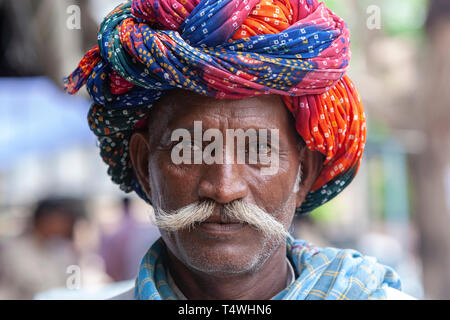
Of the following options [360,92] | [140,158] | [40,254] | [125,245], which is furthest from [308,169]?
[125,245]

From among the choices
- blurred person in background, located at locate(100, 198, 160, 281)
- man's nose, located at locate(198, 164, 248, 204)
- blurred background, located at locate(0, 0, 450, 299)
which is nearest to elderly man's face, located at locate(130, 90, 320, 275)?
man's nose, located at locate(198, 164, 248, 204)

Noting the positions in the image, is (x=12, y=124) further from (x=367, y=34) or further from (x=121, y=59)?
(x=121, y=59)

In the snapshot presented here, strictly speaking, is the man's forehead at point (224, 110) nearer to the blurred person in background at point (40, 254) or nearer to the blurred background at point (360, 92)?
the blurred background at point (360, 92)

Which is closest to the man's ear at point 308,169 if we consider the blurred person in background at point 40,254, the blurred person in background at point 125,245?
the blurred person in background at point 40,254

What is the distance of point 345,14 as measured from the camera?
19.5 ft

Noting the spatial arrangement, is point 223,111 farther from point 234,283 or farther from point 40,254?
point 40,254

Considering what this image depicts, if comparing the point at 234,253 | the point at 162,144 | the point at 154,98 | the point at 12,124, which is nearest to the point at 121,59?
the point at 154,98

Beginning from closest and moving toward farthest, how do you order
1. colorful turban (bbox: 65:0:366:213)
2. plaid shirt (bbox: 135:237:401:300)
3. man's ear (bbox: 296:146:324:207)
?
colorful turban (bbox: 65:0:366:213)
plaid shirt (bbox: 135:237:401:300)
man's ear (bbox: 296:146:324:207)

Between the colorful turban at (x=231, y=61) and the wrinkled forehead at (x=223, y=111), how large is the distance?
0.04m

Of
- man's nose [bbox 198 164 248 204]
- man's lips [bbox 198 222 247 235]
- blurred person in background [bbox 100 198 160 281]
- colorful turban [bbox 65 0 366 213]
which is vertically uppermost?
colorful turban [bbox 65 0 366 213]

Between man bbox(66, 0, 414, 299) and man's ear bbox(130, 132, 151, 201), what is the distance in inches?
0.8

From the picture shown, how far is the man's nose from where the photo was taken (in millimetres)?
1798

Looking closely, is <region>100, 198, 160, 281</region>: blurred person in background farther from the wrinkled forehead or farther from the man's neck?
the wrinkled forehead
